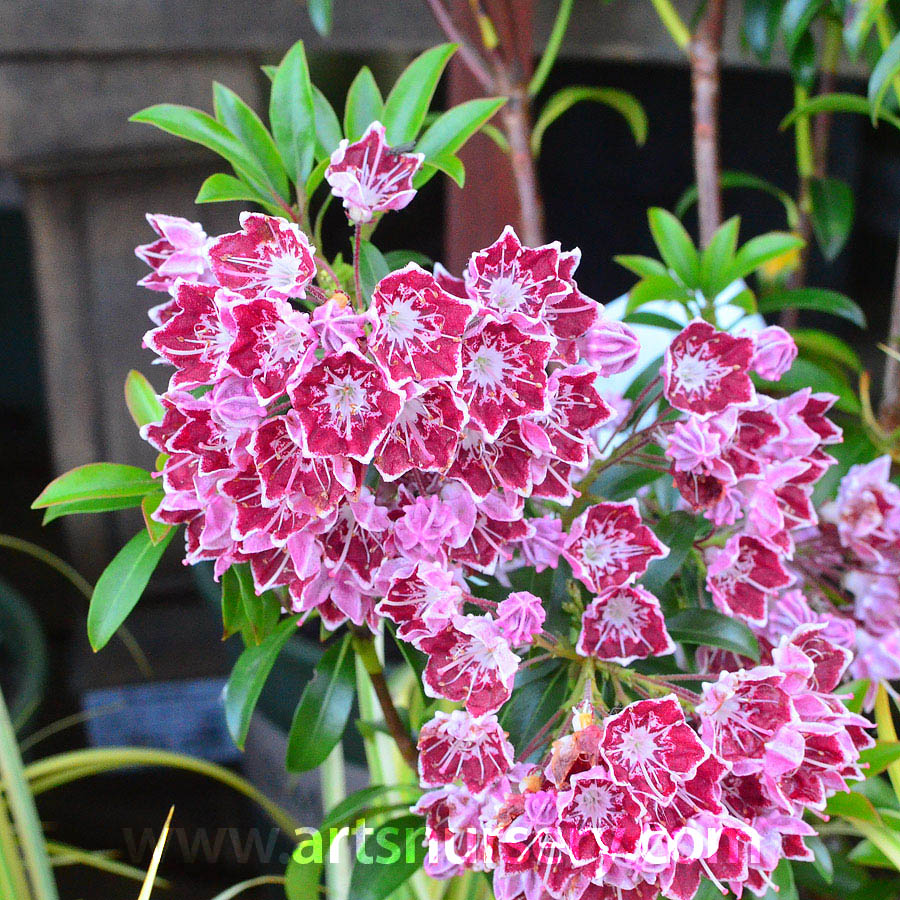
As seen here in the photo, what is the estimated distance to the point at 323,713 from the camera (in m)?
0.71

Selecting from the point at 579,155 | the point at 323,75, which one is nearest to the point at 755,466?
the point at 579,155

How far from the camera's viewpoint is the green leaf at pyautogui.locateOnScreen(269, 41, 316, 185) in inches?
26.0

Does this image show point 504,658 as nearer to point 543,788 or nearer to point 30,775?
point 543,788

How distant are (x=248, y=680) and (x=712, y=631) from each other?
32 cm

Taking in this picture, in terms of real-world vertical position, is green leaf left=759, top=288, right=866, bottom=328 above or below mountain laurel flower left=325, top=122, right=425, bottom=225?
below

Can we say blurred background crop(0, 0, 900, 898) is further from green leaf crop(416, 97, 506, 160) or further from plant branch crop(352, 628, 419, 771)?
green leaf crop(416, 97, 506, 160)

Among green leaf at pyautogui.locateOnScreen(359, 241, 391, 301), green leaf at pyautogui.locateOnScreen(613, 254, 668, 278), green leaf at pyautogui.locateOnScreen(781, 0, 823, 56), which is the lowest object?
green leaf at pyautogui.locateOnScreen(359, 241, 391, 301)

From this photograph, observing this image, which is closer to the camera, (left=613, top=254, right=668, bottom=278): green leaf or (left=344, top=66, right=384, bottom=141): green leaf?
(left=344, top=66, right=384, bottom=141): green leaf

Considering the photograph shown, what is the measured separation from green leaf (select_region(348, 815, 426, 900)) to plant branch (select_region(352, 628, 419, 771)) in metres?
0.06

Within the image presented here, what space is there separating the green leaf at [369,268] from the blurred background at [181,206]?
685 millimetres

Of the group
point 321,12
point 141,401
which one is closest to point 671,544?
point 141,401

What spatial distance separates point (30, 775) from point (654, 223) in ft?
2.48

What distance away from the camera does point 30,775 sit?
0.86 meters

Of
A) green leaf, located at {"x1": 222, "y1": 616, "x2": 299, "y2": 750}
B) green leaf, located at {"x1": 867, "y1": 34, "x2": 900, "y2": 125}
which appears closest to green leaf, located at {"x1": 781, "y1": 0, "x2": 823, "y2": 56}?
green leaf, located at {"x1": 867, "y1": 34, "x2": 900, "y2": 125}
